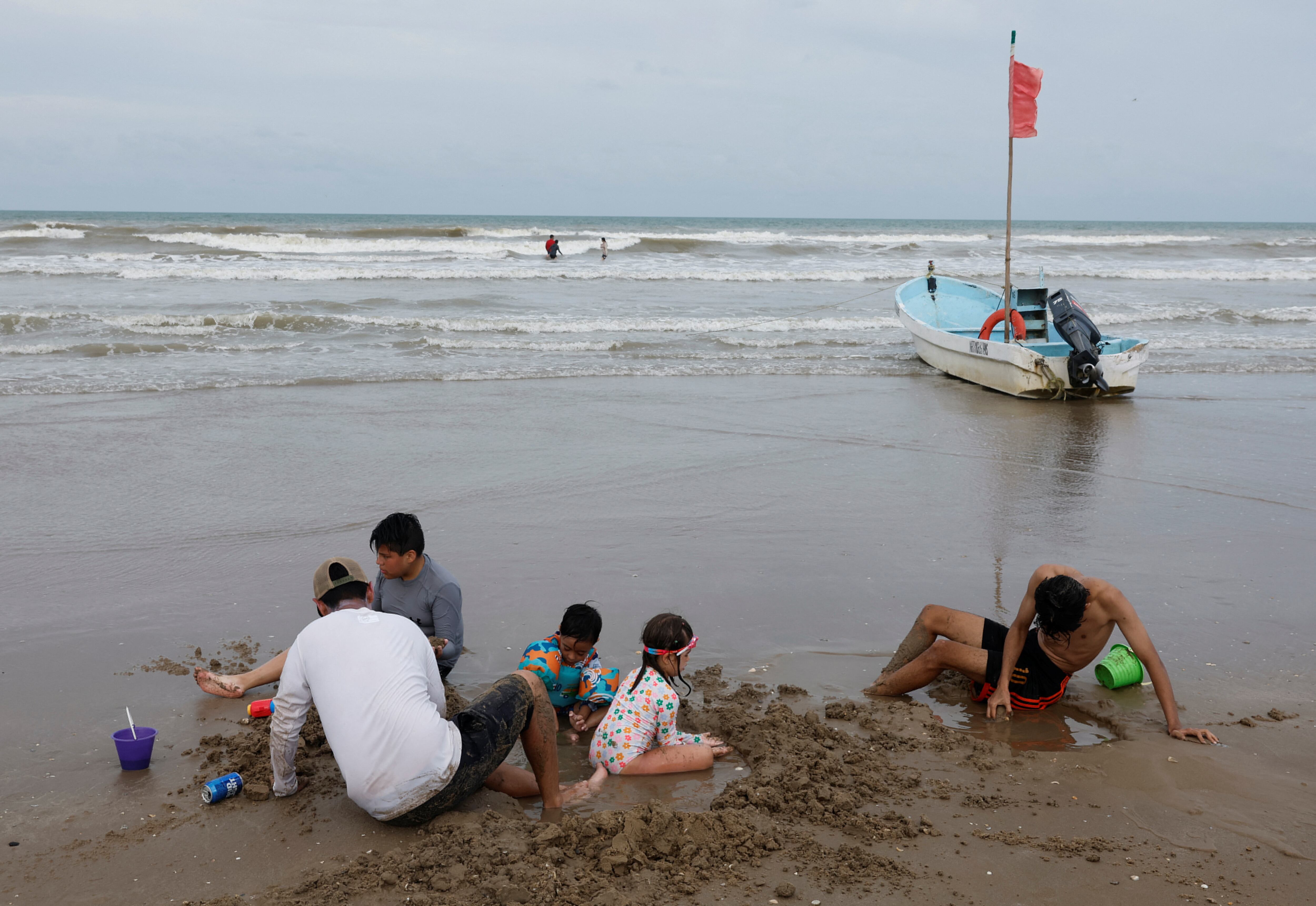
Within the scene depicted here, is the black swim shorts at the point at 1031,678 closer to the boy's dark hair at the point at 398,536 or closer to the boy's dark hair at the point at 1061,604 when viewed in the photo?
the boy's dark hair at the point at 1061,604

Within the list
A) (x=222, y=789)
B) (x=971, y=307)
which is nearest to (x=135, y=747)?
(x=222, y=789)

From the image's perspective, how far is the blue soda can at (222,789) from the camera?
351cm

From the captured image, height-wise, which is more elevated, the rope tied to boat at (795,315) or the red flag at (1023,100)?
the red flag at (1023,100)

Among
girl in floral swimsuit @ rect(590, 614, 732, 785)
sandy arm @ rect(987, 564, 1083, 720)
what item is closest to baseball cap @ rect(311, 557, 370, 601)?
girl in floral swimsuit @ rect(590, 614, 732, 785)

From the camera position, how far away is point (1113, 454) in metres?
8.99

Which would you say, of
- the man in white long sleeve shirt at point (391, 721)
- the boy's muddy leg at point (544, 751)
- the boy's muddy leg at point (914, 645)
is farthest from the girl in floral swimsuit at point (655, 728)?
the boy's muddy leg at point (914, 645)

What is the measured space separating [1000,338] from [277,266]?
19.8 metres

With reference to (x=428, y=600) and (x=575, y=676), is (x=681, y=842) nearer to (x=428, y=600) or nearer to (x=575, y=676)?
(x=575, y=676)

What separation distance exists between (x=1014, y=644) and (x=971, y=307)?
43.2 feet

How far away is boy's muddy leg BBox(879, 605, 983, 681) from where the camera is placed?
4.39 m

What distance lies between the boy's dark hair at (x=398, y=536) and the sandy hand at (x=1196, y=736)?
3301 mm

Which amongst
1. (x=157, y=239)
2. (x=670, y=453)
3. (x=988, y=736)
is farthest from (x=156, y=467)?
(x=157, y=239)

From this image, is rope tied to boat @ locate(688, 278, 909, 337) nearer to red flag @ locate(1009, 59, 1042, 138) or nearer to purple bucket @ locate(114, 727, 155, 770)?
red flag @ locate(1009, 59, 1042, 138)

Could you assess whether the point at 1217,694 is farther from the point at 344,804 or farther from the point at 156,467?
the point at 156,467
